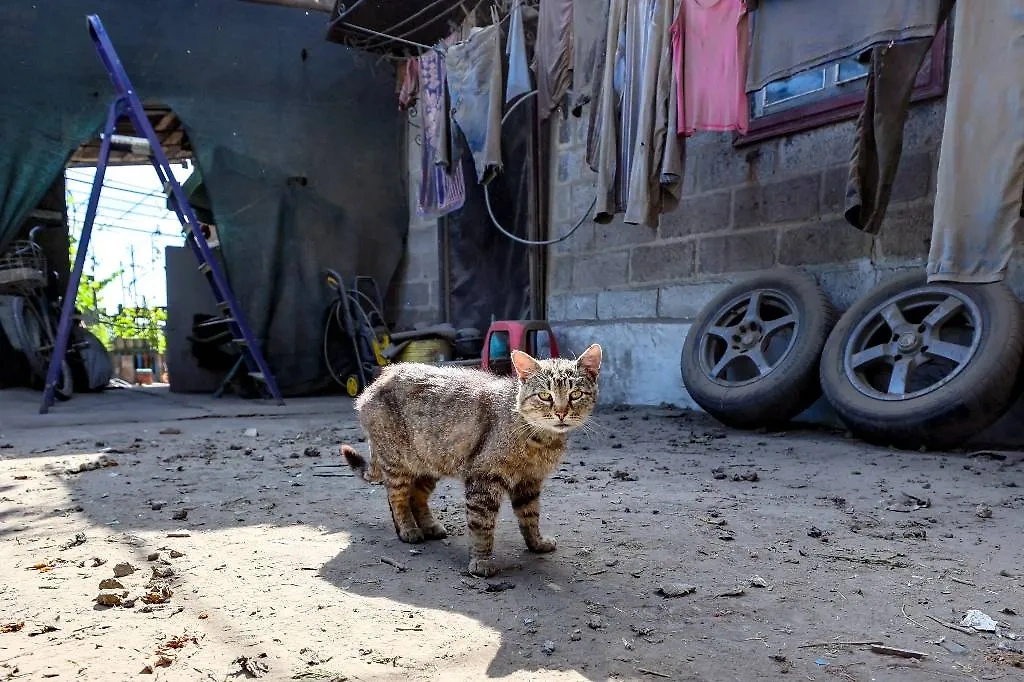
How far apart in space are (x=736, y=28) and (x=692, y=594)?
3.81 metres

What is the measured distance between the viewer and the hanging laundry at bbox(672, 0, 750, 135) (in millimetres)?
4633

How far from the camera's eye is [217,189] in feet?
→ 27.5

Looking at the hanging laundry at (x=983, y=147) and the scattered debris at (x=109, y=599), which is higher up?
the hanging laundry at (x=983, y=147)

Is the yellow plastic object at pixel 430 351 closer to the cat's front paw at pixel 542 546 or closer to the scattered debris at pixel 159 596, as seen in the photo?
the cat's front paw at pixel 542 546

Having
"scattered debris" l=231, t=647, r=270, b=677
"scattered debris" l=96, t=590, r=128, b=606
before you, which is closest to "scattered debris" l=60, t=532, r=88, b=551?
"scattered debris" l=96, t=590, r=128, b=606

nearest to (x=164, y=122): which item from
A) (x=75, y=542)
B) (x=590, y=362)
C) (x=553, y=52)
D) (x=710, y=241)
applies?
(x=553, y=52)

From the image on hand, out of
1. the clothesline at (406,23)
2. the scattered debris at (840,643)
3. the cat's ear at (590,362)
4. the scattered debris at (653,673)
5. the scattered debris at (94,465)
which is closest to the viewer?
the scattered debris at (653,673)

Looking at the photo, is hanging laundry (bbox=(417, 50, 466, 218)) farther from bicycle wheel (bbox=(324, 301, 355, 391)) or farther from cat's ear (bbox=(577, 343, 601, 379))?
cat's ear (bbox=(577, 343, 601, 379))

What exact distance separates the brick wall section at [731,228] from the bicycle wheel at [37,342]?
5.57 m

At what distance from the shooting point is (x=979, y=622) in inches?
76.4

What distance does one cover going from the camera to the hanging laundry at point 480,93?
6.72m

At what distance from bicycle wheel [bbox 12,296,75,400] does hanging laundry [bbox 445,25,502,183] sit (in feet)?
17.2

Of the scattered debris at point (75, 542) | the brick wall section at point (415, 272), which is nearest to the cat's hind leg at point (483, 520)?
the scattered debris at point (75, 542)

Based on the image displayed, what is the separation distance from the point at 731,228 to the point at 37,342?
306 inches
